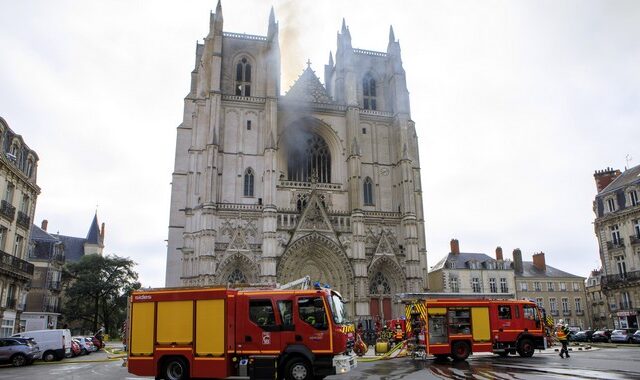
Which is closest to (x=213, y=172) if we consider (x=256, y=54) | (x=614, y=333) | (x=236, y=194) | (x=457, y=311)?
(x=236, y=194)

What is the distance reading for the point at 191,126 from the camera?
41.2 meters

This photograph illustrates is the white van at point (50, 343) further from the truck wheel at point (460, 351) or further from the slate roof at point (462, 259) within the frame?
the slate roof at point (462, 259)

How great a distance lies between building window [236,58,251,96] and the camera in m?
40.5

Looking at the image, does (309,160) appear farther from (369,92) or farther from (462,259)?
(462,259)

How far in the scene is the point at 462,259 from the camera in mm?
53844

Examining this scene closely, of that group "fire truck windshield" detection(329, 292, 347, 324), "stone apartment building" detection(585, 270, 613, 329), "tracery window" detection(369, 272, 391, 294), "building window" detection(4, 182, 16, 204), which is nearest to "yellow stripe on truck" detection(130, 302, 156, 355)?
"fire truck windshield" detection(329, 292, 347, 324)

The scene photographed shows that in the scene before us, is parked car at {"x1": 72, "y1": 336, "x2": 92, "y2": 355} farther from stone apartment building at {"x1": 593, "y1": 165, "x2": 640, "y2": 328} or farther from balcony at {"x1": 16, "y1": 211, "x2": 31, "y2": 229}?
stone apartment building at {"x1": 593, "y1": 165, "x2": 640, "y2": 328}

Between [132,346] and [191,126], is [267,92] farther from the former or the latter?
[132,346]

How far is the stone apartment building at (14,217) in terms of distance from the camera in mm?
25203

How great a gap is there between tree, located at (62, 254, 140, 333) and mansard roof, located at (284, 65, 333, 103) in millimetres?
23103

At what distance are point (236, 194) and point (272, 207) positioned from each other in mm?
3509

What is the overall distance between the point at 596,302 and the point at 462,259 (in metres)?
20.3

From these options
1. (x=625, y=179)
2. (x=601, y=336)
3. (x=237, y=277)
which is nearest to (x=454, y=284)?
(x=625, y=179)

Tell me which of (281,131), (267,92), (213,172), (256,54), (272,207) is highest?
(256,54)
